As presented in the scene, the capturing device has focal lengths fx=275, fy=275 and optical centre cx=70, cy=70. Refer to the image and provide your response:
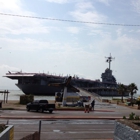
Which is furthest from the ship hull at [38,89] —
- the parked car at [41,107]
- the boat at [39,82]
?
the parked car at [41,107]

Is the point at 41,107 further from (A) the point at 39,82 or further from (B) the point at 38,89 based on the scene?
(B) the point at 38,89

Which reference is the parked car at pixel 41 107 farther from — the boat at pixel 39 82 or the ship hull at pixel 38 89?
the ship hull at pixel 38 89

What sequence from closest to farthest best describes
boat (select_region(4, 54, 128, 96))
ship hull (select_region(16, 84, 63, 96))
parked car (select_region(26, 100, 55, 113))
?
parked car (select_region(26, 100, 55, 113)), boat (select_region(4, 54, 128, 96)), ship hull (select_region(16, 84, 63, 96))

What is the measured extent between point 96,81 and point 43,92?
3433 centimetres

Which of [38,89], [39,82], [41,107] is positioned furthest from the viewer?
[38,89]

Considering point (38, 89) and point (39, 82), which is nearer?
point (39, 82)

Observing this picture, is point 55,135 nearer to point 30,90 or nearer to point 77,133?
point 77,133

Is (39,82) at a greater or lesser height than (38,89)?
greater

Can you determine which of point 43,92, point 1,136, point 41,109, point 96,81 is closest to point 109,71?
point 96,81

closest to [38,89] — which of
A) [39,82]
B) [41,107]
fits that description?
[39,82]

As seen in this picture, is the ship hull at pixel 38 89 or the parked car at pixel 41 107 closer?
the parked car at pixel 41 107

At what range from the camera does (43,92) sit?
12519cm

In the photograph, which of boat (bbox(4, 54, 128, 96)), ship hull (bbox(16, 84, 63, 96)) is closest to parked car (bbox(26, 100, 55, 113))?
boat (bbox(4, 54, 128, 96))

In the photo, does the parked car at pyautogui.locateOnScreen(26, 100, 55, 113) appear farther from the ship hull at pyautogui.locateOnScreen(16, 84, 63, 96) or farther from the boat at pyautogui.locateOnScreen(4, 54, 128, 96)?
the ship hull at pyautogui.locateOnScreen(16, 84, 63, 96)
